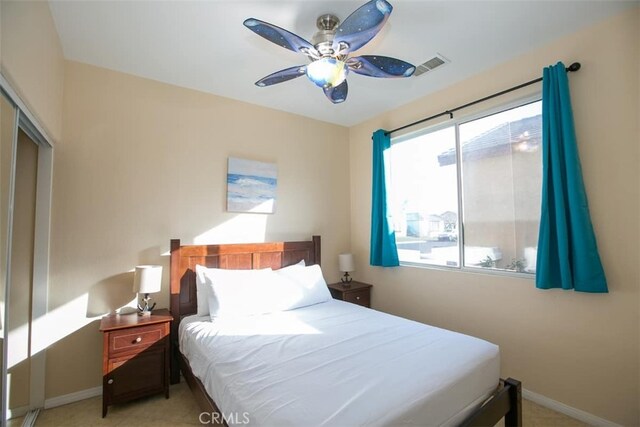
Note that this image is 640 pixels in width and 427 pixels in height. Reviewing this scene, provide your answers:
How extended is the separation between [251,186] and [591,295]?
2992mm

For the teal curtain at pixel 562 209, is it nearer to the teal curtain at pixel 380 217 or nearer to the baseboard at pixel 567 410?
the baseboard at pixel 567 410

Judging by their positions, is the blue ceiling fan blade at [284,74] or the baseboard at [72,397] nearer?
the blue ceiling fan blade at [284,74]

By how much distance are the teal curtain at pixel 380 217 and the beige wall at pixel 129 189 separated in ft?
3.22

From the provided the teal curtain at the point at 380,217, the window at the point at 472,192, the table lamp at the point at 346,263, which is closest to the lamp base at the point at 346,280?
the table lamp at the point at 346,263

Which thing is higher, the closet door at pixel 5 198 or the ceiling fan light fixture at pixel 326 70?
the ceiling fan light fixture at pixel 326 70

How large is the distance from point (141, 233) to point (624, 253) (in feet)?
12.0

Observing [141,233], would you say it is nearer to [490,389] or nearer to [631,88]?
[490,389]

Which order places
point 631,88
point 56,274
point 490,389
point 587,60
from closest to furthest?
1. point 490,389
2. point 631,88
3. point 587,60
4. point 56,274

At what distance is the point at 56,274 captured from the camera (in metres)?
2.35

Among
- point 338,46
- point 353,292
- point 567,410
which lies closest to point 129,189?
point 338,46

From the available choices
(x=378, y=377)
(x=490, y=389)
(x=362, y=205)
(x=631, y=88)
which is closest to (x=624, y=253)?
(x=631, y=88)

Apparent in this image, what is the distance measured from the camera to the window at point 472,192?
246cm

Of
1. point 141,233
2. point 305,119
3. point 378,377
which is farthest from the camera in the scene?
point 305,119

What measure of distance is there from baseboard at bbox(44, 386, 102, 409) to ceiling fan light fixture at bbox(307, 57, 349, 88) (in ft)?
9.59
